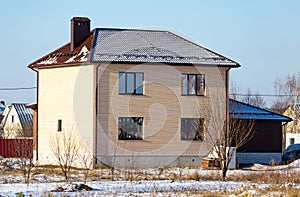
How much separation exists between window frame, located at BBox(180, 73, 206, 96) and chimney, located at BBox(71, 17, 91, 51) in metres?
5.89

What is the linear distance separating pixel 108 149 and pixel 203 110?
5.45 meters

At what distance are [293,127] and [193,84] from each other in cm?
3580

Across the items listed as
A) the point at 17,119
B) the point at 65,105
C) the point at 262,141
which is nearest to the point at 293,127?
the point at 17,119

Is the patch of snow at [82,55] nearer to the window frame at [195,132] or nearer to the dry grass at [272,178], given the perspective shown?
the window frame at [195,132]

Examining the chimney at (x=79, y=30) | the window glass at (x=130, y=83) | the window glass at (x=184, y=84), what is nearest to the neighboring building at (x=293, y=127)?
the window glass at (x=184, y=84)

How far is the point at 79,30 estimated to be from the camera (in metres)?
35.3

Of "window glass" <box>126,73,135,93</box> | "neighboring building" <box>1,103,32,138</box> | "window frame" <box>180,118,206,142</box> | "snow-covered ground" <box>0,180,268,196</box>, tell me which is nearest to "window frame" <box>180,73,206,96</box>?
"window frame" <box>180,118,206,142</box>

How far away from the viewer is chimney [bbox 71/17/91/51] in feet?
115

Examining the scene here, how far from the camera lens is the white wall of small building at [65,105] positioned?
3238 centimetres

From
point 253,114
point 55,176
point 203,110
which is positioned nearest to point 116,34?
point 203,110

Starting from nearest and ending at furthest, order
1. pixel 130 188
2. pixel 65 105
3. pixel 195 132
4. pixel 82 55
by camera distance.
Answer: pixel 130 188
pixel 82 55
pixel 65 105
pixel 195 132

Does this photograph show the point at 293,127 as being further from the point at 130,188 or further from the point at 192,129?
the point at 130,188

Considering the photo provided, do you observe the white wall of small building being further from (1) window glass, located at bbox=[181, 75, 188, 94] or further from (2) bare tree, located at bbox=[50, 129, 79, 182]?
(1) window glass, located at bbox=[181, 75, 188, 94]

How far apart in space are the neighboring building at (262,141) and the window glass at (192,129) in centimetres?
247
